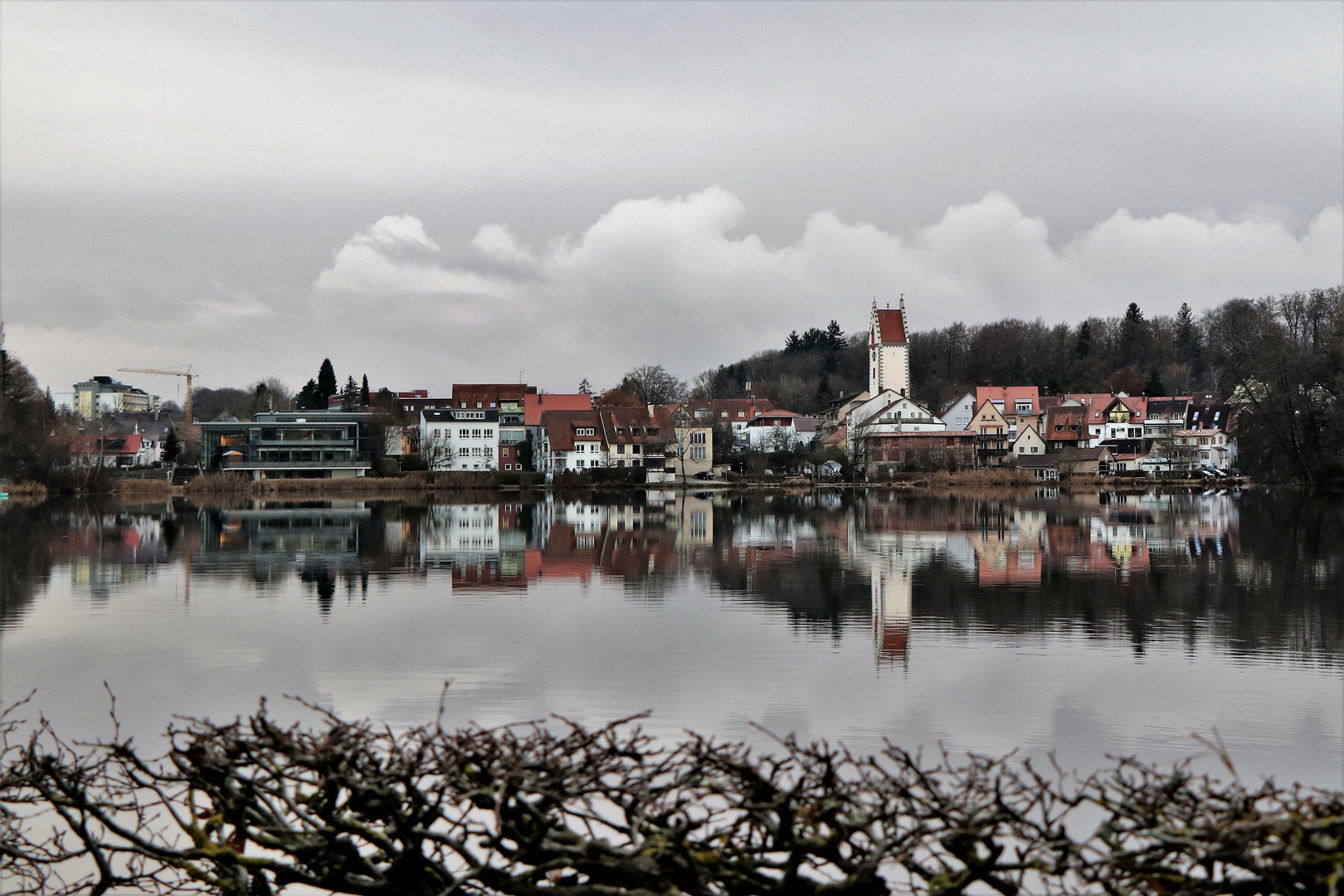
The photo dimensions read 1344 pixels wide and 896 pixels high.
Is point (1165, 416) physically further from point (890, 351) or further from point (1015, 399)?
point (890, 351)

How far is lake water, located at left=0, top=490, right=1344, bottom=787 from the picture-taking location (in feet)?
38.0

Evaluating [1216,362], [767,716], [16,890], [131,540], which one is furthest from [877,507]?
[1216,362]

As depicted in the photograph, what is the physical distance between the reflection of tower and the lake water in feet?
0.27

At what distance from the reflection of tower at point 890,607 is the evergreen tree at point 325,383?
98.8 meters

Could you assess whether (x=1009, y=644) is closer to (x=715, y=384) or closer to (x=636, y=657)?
(x=636, y=657)

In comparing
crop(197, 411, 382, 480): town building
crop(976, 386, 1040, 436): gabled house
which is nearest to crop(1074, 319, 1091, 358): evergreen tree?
crop(976, 386, 1040, 436): gabled house

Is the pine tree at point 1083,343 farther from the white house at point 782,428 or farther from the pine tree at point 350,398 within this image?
the pine tree at point 350,398

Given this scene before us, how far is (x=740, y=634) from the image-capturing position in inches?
664

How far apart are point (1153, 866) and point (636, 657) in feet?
34.1

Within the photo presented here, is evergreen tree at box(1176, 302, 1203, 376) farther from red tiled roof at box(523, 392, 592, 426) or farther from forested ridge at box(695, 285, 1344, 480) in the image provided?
red tiled roof at box(523, 392, 592, 426)

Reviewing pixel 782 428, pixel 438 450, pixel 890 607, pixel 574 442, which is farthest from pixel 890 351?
pixel 890 607

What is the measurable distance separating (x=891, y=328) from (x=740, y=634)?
105m

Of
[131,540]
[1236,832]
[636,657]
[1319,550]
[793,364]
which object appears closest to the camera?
[1236,832]

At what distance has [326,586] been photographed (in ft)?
77.9
